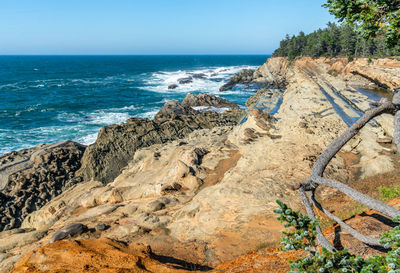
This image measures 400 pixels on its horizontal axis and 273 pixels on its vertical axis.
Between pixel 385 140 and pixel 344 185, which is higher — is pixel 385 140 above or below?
below

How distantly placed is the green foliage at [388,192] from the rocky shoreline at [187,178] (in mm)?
2131

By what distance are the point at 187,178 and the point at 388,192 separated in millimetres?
9056

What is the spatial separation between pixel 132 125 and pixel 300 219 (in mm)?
24717

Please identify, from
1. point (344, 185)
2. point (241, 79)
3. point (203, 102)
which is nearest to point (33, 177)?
point (344, 185)

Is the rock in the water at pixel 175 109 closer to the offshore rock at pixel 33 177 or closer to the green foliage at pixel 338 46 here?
the offshore rock at pixel 33 177

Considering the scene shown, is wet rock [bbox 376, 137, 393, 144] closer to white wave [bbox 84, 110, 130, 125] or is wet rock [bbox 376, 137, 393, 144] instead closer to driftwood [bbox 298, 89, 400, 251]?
driftwood [bbox 298, 89, 400, 251]

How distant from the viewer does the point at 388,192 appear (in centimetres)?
954

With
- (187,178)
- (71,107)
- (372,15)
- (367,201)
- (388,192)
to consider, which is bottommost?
(187,178)

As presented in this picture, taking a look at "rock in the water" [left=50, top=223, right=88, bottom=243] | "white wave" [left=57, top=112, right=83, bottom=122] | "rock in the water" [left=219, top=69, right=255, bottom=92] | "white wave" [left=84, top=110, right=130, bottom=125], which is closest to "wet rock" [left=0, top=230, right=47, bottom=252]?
"rock in the water" [left=50, top=223, right=88, bottom=243]

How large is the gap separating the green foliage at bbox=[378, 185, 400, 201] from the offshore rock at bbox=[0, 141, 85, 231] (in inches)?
849

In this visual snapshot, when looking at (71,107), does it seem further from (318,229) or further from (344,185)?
(344,185)

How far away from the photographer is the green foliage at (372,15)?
593cm

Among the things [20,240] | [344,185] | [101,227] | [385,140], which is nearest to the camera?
[344,185]

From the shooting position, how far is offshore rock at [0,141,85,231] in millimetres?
18969
